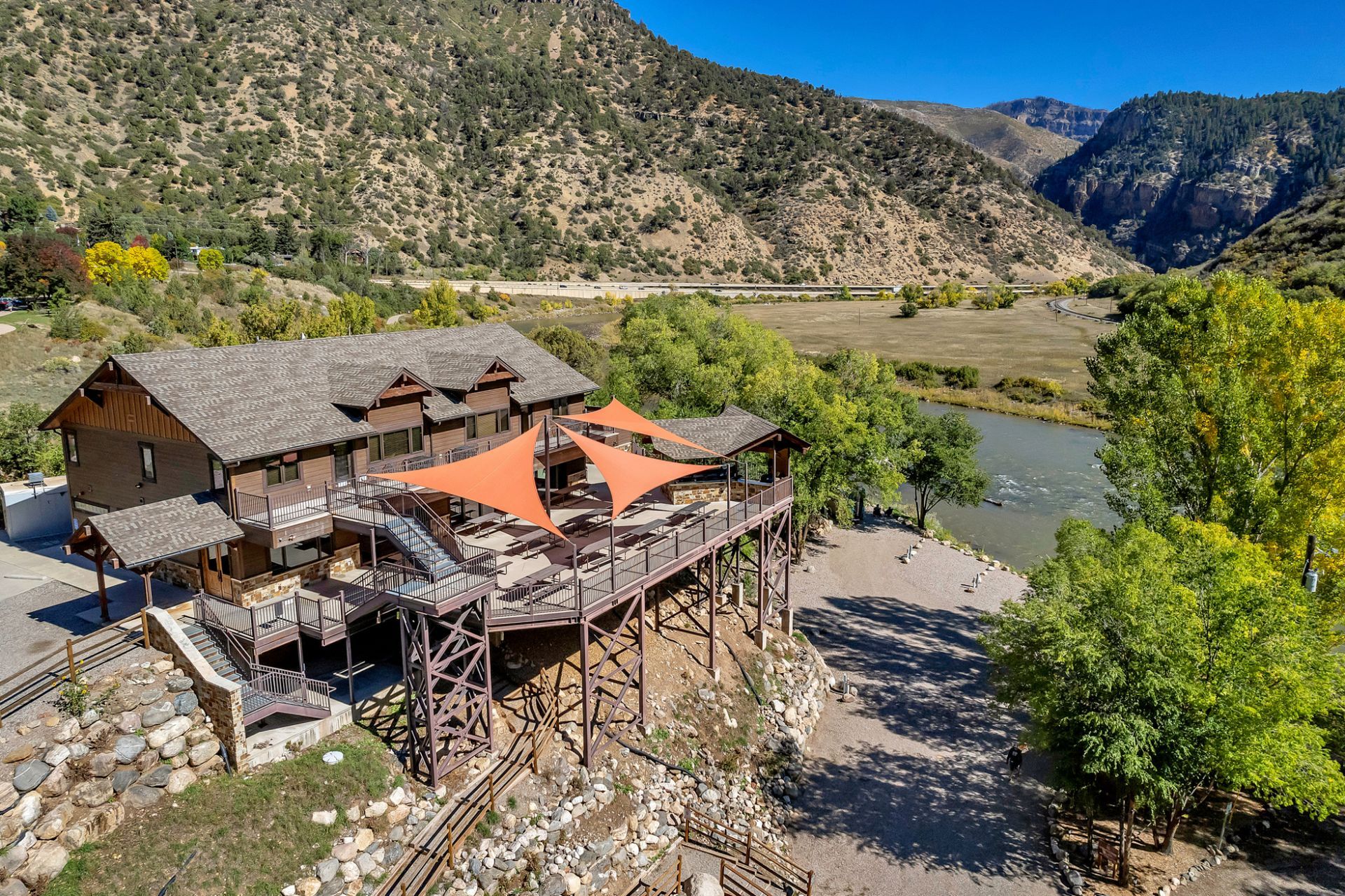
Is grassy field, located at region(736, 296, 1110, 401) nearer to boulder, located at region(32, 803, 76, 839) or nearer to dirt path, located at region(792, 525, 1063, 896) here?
dirt path, located at region(792, 525, 1063, 896)

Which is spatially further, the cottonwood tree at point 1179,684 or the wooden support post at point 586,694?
the wooden support post at point 586,694

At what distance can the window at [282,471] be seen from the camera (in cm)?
2069

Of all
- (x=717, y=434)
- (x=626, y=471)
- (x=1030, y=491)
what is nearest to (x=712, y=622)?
(x=626, y=471)

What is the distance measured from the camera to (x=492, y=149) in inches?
5197

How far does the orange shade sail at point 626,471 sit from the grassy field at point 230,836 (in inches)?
338

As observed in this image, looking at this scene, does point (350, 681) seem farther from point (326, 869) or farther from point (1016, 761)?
point (1016, 761)

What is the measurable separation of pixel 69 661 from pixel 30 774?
7.91 feet

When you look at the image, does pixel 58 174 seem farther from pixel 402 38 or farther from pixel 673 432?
pixel 673 432

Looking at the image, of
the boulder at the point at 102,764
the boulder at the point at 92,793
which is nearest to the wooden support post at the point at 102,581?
the boulder at the point at 102,764

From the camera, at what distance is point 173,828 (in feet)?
48.2

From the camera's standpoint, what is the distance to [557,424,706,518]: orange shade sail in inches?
819

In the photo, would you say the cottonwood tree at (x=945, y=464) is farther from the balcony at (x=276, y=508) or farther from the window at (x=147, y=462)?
the window at (x=147, y=462)

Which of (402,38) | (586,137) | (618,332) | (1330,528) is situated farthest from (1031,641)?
(402,38)

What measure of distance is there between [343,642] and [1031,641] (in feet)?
58.3
